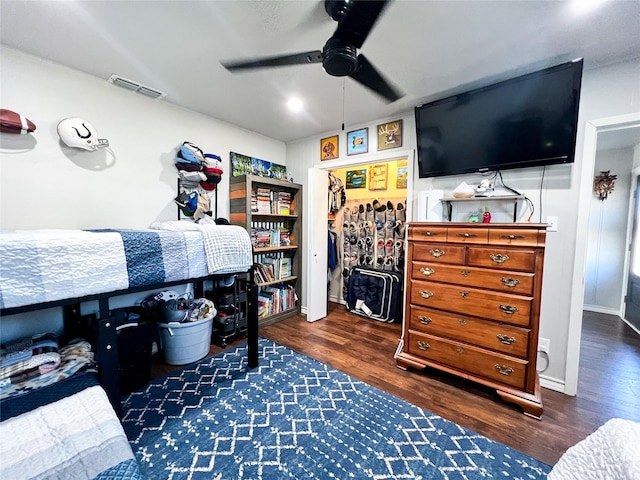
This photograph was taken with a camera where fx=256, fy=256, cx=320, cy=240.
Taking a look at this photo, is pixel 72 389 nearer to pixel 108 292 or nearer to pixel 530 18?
pixel 108 292

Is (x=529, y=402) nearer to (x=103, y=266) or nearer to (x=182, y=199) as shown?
(x=103, y=266)

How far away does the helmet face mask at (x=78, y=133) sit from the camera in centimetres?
193

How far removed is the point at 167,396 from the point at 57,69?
260 centimetres

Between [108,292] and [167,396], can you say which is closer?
[108,292]

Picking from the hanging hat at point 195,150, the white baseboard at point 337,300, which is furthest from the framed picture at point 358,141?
the white baseboard at point 337,300

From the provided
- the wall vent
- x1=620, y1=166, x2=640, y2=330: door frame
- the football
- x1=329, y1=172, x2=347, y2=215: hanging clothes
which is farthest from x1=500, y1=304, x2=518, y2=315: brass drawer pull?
the football

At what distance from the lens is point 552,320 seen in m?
2.09

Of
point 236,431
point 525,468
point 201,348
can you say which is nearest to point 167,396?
point 201,348

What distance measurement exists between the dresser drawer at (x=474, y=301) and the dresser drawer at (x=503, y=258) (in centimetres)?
20

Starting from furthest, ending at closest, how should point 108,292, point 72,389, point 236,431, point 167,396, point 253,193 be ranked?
point 253,193 < point 167,396 < point 236,431 < point 108,292 < point 72,389

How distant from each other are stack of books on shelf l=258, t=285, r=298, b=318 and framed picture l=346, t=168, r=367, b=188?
189cm

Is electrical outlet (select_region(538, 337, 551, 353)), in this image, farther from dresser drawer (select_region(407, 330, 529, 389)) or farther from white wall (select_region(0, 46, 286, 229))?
white wall (select_region(0, 46, 286, 229))

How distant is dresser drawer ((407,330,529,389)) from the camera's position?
5.97ft

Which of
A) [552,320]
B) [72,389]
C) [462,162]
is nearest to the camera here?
[72,389]
